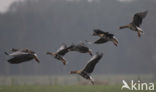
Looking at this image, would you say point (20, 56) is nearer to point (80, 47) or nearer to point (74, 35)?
point (80, 47)

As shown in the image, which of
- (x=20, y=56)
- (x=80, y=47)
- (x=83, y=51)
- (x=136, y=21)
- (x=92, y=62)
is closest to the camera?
(x=92, y=62)

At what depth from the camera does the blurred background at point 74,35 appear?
64.7 meters

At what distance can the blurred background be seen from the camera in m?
64.7

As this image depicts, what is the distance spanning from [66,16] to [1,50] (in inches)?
547

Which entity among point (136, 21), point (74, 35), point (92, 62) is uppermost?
point (136, 21)

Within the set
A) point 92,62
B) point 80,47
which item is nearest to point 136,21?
point 80,47

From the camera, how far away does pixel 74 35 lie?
7300cm

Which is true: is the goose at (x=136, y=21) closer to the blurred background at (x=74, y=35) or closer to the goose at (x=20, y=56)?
the goose at (x=20, y=56)

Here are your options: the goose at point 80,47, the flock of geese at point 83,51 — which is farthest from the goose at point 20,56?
the goose at point 80,47

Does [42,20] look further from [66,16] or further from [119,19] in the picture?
[119,19]

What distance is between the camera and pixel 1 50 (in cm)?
6862

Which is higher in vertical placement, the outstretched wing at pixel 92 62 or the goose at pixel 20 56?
the goose at pixel 20 56

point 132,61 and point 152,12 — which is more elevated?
point 152,12

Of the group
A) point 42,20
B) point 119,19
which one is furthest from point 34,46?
point 119,19
